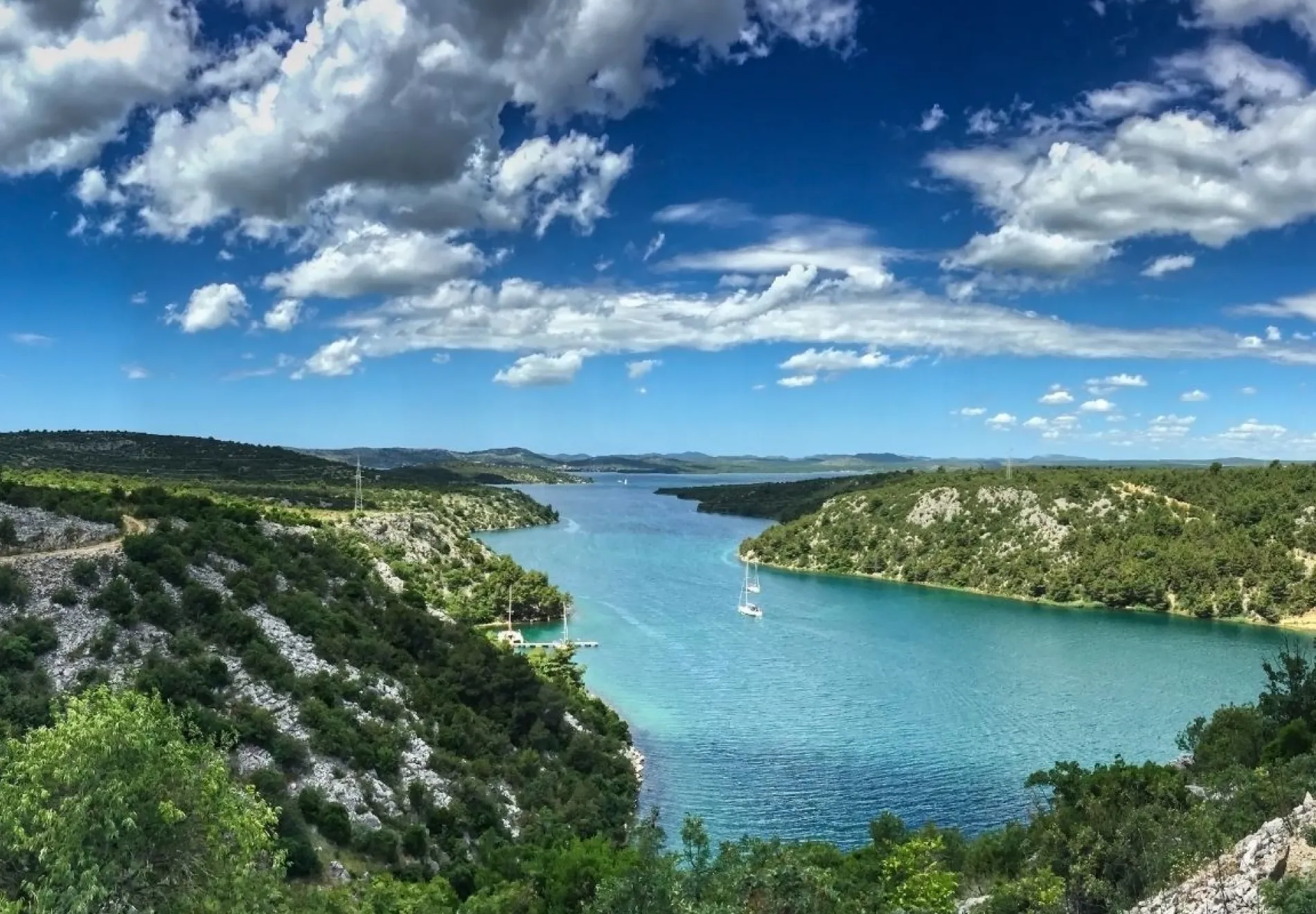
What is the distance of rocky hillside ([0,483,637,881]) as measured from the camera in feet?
105

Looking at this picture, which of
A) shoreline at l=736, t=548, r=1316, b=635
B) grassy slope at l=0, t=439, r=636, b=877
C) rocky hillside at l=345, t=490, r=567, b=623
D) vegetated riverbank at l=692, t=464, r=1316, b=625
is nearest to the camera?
grassy slope at l=0, t=439, r=636, b=877

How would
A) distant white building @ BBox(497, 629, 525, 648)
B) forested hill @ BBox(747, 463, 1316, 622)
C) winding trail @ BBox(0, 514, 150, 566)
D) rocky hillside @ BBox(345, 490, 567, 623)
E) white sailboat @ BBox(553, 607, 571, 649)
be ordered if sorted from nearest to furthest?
winding trail @ BBox(0, 514, 150, 566), distant white building @ BBox(497, 629, 525, 648), white sailboat @ BBox(553, 607, 571, 649), rocky hillside @ BBox(345, 490, 567, 623), forested hill @ BBox(747, 463, 1316, 622)

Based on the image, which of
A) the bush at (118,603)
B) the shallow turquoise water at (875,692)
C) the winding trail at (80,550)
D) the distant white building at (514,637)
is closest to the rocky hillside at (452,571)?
the distant white building at (514,637)

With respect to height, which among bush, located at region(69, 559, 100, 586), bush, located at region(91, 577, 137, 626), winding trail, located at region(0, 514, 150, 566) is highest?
winding trail, located at region(0, 514, 150, 566)

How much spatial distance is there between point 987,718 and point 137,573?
4754 centimetres

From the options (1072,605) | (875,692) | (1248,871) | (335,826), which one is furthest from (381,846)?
(1072,605)

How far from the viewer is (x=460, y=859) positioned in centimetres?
3188

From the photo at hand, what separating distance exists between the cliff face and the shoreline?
79.3 metres

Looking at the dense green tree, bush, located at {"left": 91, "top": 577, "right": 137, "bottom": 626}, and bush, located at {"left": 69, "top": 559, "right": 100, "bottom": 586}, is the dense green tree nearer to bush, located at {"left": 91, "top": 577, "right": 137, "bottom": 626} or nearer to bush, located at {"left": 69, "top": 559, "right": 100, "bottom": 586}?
bush, located at {"left": 91, "top": 577, "right": 137, "bottom": 626}

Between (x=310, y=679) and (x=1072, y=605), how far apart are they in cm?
8772

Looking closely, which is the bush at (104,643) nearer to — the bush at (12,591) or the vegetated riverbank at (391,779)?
the vegetated riverbank at (391,779)

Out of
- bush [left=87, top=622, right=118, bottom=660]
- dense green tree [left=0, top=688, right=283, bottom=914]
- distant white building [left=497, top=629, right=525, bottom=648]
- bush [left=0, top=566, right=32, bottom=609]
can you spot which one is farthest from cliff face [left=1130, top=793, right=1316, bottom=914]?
distant white building [left=497, top=629, right=525, bottom=648]

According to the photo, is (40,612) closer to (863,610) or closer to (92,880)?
(92,880)

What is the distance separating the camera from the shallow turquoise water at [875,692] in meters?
45.1
